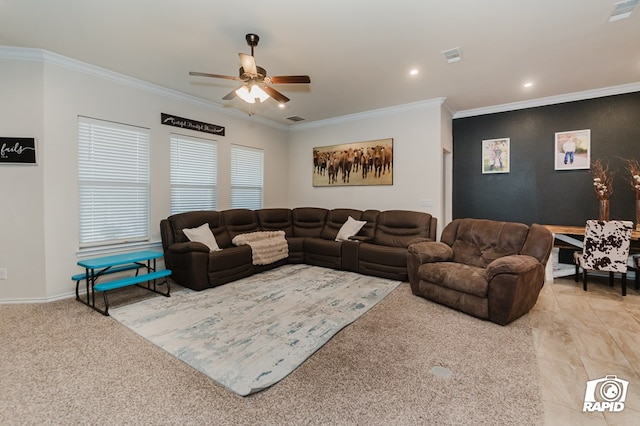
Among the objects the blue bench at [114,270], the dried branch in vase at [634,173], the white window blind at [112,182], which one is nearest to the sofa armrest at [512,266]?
the dried branch in vase at [634,173]

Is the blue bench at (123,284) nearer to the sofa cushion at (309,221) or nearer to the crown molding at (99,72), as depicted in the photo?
the crown molding at (99,72)

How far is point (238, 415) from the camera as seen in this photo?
5.38ft

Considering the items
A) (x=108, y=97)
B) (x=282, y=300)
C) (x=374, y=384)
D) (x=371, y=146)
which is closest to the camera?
(x=374, y=384)

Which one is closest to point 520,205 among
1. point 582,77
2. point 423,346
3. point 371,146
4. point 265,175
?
point 582,77

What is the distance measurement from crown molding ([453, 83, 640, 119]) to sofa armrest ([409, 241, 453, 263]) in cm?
295

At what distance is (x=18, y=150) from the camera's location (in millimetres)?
3189

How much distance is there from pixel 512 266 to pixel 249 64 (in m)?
3.07

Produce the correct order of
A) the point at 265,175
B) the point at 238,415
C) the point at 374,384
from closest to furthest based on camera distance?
the point at 238,415 → the point at 374,384 → the point at 265,175

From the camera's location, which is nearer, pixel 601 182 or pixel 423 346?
pixel 423 346

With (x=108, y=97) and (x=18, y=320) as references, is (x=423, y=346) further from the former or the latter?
(x=108, y=97)

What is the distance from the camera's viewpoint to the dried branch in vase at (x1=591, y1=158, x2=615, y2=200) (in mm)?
4016

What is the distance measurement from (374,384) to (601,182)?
4.49 meters

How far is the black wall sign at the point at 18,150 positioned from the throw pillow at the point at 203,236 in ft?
5.93

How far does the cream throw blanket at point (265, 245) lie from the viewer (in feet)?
14.7
